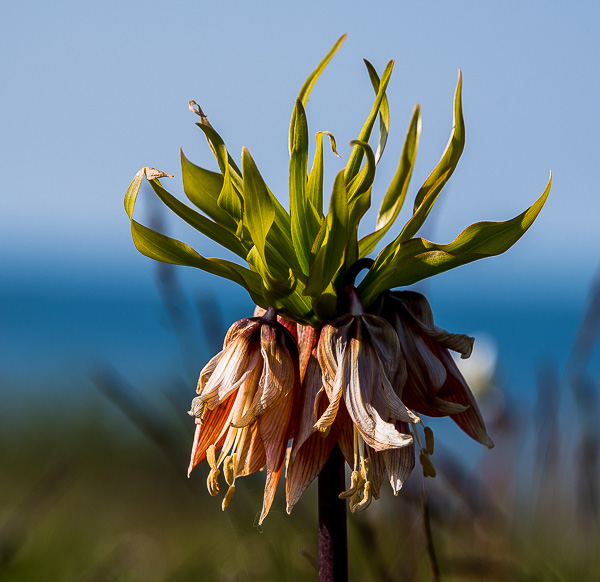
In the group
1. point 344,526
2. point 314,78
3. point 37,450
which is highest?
point 314,78

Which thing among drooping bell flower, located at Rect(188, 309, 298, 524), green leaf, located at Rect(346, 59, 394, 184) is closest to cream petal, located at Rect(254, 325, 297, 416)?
drooping bell flower, located at Rect(188, 309, 298, 524)

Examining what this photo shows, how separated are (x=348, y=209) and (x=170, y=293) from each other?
0.90m

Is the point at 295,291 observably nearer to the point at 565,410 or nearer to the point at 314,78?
the point at 314,78

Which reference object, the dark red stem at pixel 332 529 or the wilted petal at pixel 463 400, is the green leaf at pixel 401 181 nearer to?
the wilted petal at pixel 463 400

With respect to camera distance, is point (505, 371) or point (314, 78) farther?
point (505, 371)

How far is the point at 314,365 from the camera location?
108 centimetres

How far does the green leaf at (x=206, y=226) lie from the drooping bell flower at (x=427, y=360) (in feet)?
0.81

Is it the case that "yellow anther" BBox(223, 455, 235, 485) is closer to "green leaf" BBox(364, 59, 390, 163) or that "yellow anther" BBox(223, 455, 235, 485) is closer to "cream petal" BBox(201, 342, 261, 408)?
"cream petal" BBox(201, 342, 261, 408)

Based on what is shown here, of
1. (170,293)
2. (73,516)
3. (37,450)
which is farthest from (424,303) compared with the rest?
(37,450)

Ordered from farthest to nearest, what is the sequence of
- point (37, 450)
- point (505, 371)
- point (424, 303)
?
point (37, 450) < point (505, 371) < point (424, 303)

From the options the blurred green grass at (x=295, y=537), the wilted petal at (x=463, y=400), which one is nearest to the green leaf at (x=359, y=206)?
the wilted petal at (x=463, y=400)

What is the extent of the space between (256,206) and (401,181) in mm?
301

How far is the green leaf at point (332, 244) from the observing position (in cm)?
99

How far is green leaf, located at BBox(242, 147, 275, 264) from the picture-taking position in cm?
99
